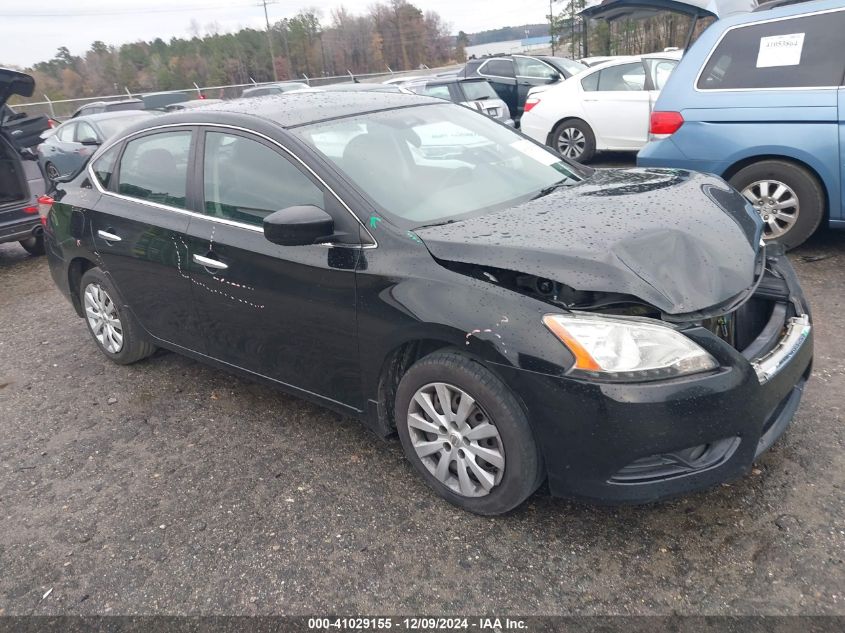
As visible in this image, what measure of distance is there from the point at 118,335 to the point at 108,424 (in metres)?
→ 0.79

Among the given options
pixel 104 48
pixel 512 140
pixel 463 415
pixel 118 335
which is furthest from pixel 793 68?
pixel 104 48

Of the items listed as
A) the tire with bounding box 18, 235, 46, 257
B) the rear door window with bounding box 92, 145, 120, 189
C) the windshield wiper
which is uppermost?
the rear door window with bounding box 92, 145, 120, 189

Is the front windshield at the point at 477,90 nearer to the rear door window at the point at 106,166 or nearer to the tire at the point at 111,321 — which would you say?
the rear door window at the point at 106,166

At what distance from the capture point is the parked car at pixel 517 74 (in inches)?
562

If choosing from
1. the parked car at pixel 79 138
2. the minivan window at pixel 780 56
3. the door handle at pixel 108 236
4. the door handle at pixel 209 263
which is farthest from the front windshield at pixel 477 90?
the door handle at pixel 209 263

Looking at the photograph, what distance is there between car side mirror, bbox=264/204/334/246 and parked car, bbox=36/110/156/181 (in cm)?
969

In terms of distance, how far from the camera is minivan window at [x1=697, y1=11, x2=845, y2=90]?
15.8ft

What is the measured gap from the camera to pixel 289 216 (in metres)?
2.75

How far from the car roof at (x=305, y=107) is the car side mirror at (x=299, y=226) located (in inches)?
25.7

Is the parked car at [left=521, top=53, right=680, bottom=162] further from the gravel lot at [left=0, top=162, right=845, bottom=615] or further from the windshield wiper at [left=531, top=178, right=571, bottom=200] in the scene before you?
the windshield wiper at [left=531, top=178, right=571, bottom=200]

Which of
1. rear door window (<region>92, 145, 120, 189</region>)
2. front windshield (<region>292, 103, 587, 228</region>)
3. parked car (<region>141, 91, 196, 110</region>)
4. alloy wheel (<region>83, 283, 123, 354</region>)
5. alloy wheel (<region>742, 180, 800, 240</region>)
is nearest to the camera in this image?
front windshield (<region>292, 103, 587, 228</region>)

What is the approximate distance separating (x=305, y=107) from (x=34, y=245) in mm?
6166

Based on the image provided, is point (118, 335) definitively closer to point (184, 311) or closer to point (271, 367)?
point (184, 311)

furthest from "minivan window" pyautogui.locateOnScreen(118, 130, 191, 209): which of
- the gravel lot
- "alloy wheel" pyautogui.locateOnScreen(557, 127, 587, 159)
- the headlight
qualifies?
"alloy wheel" pyautogui.locateOnScreen(557, 127, 587, 159)
